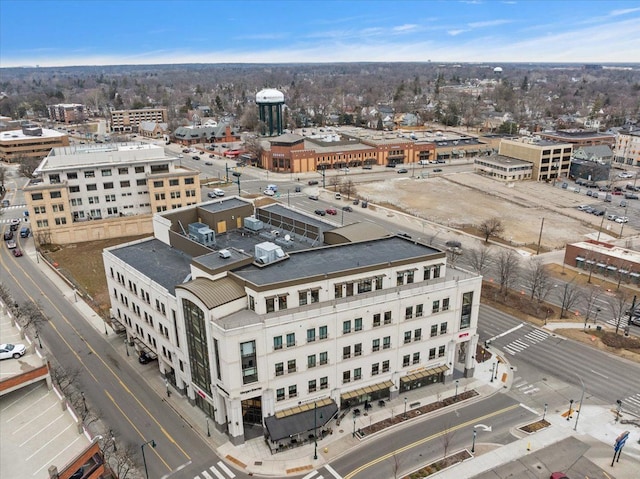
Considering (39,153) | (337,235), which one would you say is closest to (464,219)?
(337,235)

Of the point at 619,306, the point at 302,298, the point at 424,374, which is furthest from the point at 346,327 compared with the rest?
the point at 619,306

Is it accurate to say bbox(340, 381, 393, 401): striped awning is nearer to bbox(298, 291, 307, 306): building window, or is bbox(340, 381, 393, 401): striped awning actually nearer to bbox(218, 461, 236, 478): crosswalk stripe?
bbox(298, 291, 307, 306): building window

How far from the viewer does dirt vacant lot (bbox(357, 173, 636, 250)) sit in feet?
378

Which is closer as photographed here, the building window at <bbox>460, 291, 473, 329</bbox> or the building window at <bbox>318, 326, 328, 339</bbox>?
the building window at <bbox>318, 326, 328, 339</bbox>

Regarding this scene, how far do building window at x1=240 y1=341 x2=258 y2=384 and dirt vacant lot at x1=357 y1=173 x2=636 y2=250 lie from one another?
252ft

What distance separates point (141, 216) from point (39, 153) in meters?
103

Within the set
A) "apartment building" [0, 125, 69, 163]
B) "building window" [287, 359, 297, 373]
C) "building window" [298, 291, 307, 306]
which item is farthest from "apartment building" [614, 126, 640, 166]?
"apartment building" [0, 125, 69, 163]

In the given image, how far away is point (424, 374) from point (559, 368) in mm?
18723

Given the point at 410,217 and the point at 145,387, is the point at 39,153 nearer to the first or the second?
the point at 410,217

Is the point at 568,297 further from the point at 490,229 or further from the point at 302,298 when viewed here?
the point at 302,298

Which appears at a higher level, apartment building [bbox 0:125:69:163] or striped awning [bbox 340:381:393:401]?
apartment building [bbox 0:125:69:163]

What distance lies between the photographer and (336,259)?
53.3 meters

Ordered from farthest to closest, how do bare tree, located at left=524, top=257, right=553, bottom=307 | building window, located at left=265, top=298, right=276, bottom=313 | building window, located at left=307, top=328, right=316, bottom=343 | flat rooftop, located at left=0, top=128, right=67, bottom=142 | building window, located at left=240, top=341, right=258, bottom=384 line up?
flat rooftop, located at left=0, top=128, right=67, bottom=142 → bare tree, located at left=524, top=257, right=553, bottom=307 → building window, located at left=307, top=328, right=316, bottom=343 → building window, located at left=265, top=298, right=276, bottom=313 → building window, located at left=240, top=341, right=258, bottom=384

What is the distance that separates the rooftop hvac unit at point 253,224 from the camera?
6856cm
